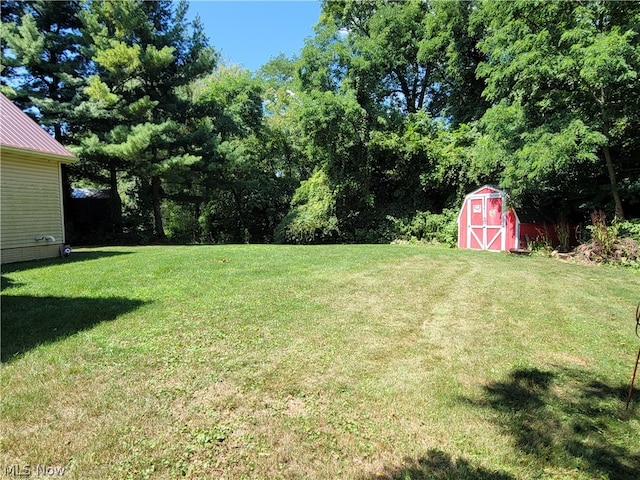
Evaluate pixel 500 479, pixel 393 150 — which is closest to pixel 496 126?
pixel 393 150

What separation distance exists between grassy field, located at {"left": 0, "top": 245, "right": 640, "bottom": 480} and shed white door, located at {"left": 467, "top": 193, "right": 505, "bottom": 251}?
6653 mm

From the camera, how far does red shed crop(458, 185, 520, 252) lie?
38.2 feet

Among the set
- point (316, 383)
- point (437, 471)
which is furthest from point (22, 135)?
point (437, 471)

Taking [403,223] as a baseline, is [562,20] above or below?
above

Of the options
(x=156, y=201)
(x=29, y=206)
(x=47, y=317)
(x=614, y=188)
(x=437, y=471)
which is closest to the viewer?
(x=437, y=471)

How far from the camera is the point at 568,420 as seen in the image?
2465 millimetres

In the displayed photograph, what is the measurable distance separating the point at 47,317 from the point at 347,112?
13.1 m

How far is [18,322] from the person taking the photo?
4.10m

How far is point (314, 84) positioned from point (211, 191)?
7.61 m

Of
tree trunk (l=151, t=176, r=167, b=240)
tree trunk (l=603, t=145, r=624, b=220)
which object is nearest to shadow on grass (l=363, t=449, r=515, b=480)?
tree trunk (l=603, t=145, r=624, b=220)

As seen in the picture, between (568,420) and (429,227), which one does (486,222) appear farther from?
(568,420)

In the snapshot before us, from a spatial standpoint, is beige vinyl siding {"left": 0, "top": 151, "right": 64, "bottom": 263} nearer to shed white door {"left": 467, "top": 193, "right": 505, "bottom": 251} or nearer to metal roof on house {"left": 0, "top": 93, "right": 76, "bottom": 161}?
metal roof on house {"left": 0, "top": 93, "right": 76, "bottom": 161}

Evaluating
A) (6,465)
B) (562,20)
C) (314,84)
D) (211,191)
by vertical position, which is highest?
(314,84)

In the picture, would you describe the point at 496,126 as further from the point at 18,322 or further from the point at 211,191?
the point at 211,191
